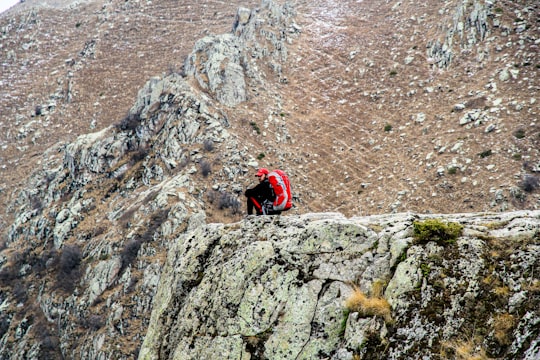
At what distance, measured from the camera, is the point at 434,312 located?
6.77 metres

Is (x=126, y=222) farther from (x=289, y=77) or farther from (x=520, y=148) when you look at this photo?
(x=520, y=148)

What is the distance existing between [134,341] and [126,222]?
9.73m

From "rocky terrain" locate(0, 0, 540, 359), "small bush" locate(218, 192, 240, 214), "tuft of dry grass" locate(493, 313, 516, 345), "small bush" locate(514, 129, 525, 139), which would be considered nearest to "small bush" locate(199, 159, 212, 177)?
"rocky terrain" locate(0, 0, 540, 359)

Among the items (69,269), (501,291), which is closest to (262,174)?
(501,291)

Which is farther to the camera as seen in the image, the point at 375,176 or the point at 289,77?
the point at 289,77

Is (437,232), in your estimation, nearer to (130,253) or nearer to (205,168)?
(130,253)

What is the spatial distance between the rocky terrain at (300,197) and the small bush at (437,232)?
11 cm

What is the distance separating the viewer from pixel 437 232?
7.74m

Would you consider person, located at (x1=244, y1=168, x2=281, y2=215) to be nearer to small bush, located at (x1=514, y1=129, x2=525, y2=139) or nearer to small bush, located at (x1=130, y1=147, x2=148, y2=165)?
small bush, located at (x1=514, y1=129, x2=525, y2=139)

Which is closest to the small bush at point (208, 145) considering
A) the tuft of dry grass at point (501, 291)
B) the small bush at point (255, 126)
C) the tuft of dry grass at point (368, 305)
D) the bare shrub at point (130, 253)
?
the small bush at point (255, 126)

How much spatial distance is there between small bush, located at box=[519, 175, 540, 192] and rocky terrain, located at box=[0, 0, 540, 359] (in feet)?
0.29

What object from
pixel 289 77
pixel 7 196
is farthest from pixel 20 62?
pixel 289 77

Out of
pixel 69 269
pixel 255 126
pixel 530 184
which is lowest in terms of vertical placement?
pixel 530 184

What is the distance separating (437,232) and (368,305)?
2077 mm
